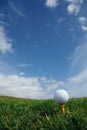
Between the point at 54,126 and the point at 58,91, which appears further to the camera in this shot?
the point at 58,91

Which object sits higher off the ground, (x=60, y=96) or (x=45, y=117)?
(x=60, y=96)

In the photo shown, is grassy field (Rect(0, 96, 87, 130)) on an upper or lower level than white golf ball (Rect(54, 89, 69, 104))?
lower

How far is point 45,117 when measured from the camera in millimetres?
9648

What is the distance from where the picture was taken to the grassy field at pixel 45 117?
29.1 ft

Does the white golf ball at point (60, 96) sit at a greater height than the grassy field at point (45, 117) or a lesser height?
greater

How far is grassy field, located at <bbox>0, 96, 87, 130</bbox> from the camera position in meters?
8.88

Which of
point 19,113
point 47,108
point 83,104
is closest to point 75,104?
point 83,104

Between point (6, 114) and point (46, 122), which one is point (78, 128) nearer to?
point (46, 122)

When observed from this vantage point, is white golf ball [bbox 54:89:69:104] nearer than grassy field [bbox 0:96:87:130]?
No

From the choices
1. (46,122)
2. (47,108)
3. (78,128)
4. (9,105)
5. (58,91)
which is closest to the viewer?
(78,128)

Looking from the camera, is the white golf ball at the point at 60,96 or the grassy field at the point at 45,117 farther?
the white golf ball at the point at 60,96

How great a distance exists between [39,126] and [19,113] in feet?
6.07

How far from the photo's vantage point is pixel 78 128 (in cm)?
866

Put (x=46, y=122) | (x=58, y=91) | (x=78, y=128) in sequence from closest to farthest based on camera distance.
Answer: (x=78, y=128)
(x=46, y=122)
(x=58, y=91)
